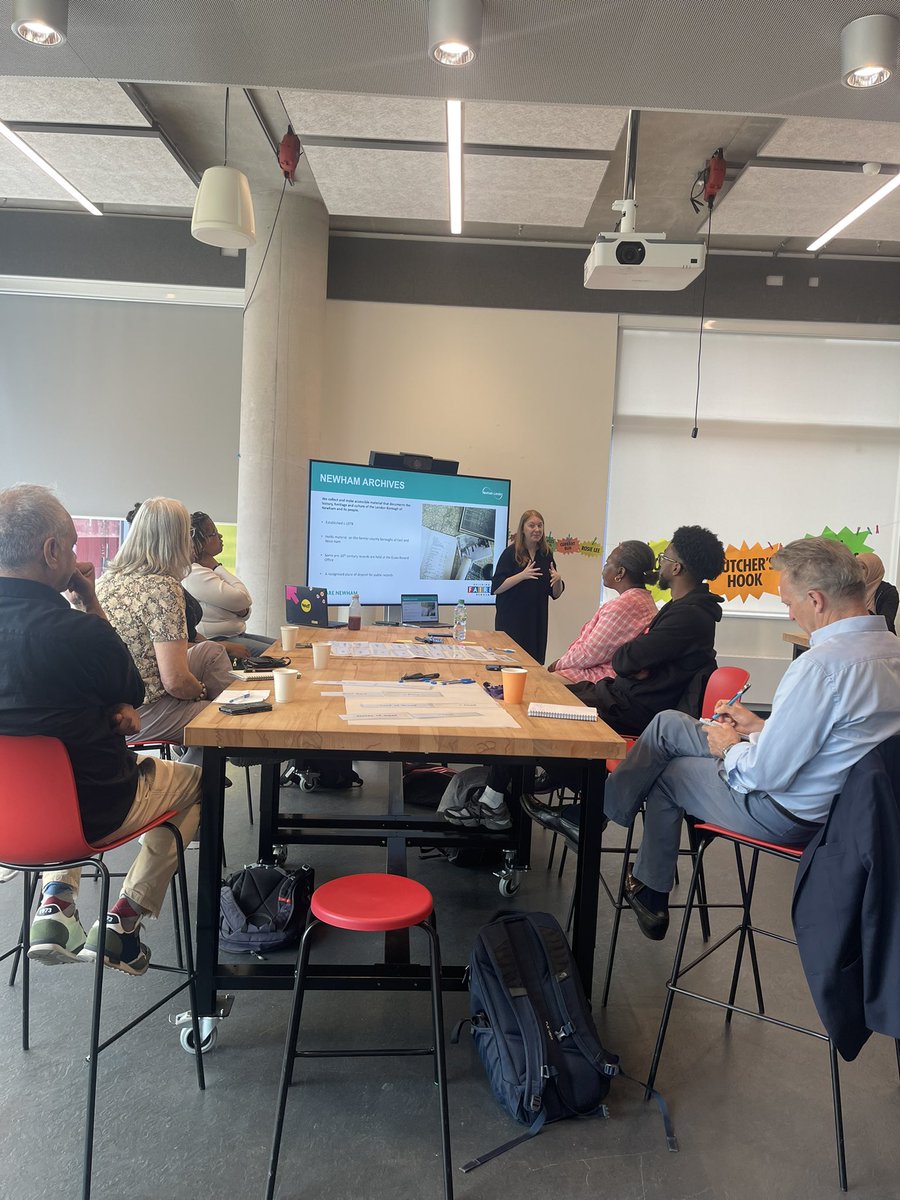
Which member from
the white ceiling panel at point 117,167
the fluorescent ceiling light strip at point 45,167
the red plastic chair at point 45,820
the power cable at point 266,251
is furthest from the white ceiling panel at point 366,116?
the red plastic chair at point 45,820

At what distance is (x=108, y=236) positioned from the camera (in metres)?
5.87

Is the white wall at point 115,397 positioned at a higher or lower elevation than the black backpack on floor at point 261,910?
higher

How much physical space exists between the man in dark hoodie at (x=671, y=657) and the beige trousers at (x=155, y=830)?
3.59ft

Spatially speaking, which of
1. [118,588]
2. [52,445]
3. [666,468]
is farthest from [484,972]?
[52,445]

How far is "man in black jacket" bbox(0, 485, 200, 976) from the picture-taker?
1.54 metres

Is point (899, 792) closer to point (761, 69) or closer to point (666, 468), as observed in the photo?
point (761, 69)

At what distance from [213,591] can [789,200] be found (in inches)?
157

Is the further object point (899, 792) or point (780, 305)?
point (780, 305)

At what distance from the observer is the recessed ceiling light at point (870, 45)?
2.53m

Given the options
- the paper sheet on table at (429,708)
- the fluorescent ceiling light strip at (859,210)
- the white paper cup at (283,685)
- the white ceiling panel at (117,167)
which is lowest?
the paper sheet on table at (429,708)

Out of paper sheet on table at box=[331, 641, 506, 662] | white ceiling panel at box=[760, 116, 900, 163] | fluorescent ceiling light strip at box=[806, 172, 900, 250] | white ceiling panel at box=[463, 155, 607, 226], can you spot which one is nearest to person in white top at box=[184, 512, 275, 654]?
paper sheet on table at box=[331, 641, 506, 662]

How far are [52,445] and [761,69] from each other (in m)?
5.32

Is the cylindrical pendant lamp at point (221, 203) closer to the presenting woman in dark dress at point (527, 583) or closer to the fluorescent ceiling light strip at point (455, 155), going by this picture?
the fluorescent ceiling light strip at point (455, 155)

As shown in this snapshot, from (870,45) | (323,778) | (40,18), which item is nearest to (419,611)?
(323,778)
